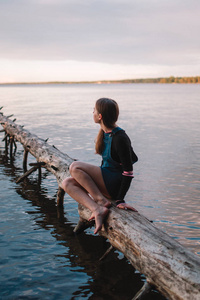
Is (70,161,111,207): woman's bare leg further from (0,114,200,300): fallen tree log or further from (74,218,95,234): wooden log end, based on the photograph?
(74,218,95,234): wooden log end

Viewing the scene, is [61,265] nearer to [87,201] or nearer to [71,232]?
[87,201]

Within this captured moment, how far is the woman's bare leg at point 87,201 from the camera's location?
15.8 feet

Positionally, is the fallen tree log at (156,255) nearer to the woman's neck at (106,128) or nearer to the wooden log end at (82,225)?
the wooden log end at (82,225)

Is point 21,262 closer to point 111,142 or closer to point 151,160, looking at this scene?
point 111,142

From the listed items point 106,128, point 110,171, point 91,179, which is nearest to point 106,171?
point 110,171

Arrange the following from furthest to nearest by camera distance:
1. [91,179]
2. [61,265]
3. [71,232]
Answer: [71,232] → [61,265] → [91,179]

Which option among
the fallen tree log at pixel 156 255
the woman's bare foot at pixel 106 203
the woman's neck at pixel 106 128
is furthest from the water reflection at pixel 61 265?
the woman's neck at pixel 106 128

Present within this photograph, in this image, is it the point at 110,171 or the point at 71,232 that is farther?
the point at 71,232

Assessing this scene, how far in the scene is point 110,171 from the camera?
5148mm

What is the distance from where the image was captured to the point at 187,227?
23.6 ft

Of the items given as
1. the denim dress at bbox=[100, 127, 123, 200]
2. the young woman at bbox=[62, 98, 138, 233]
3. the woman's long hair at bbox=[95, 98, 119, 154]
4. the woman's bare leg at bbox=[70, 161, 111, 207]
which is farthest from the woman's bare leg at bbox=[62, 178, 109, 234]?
the woman's long hair at bbox=[95, 98, 119, 154]

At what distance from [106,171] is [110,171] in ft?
0.23

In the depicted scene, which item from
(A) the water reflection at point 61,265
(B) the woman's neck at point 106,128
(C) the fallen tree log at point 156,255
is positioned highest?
(B) the woman's neck at point 106,128

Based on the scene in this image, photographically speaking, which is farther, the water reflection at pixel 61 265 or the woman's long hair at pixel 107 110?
the woman's long hair at pixel 107 110
